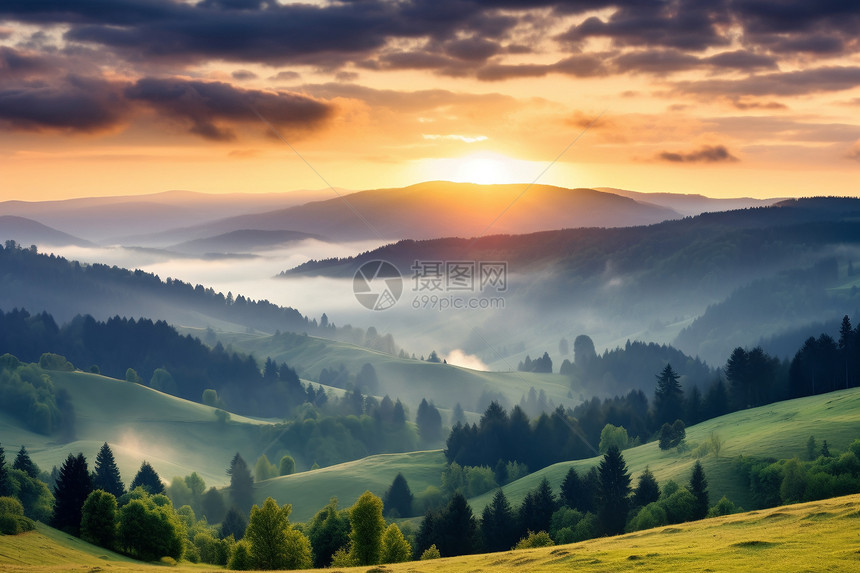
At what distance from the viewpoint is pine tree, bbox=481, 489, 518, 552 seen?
101 meters

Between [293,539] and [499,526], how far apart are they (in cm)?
3564

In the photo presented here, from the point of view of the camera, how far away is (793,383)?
153 meters

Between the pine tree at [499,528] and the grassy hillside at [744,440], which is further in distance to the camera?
the grassy hillside at [744,440]

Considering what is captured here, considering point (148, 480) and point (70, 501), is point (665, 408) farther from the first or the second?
point (70, 501)

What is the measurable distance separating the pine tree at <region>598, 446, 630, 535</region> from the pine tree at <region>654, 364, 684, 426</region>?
60563mm

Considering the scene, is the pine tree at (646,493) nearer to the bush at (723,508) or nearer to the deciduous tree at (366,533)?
the bush at (723,508)

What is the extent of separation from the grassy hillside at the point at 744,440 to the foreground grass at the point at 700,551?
1694 inches

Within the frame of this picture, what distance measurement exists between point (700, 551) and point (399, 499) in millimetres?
101706

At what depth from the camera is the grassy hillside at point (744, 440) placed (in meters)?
104

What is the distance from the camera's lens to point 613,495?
326ft

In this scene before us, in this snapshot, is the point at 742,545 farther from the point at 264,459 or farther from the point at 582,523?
the point at 264,459

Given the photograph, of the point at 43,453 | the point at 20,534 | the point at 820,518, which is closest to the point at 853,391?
the point at 820,518

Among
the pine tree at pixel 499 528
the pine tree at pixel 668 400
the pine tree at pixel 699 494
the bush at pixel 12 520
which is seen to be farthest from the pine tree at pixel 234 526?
the pine tree at pixel 668 400

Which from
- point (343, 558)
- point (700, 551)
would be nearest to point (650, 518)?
point (343, 558)
